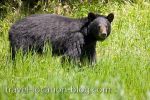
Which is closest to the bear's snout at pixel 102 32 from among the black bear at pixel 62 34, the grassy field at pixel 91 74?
the black bear at pixel 62 34

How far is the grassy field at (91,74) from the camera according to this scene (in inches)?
195

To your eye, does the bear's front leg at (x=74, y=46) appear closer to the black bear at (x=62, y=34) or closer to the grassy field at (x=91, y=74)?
the black bear at (x=62, y=34)

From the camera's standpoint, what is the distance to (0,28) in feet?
33.4

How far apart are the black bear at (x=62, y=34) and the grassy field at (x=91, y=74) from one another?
38cm

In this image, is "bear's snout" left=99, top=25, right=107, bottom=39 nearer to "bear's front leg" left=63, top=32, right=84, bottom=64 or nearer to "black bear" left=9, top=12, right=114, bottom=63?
"black bear" left=9, top=12, right=114, bottom=63

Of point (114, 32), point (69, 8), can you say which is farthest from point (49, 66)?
point (69, 8)

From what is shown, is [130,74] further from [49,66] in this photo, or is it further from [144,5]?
[144,5]

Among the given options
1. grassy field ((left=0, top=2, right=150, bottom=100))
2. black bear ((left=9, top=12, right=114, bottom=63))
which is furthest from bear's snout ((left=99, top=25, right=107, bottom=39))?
grassy field ((left=0, top=2, right=150, bottom=100))

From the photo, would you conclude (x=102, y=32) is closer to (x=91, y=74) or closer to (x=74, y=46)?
(x=74, y=46)

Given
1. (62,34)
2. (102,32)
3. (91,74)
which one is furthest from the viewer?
(62,34)

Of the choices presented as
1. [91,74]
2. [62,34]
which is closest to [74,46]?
[62,34]

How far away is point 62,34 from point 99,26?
0.70 meters

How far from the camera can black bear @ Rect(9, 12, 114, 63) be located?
830 cm

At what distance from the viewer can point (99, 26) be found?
8219mm
